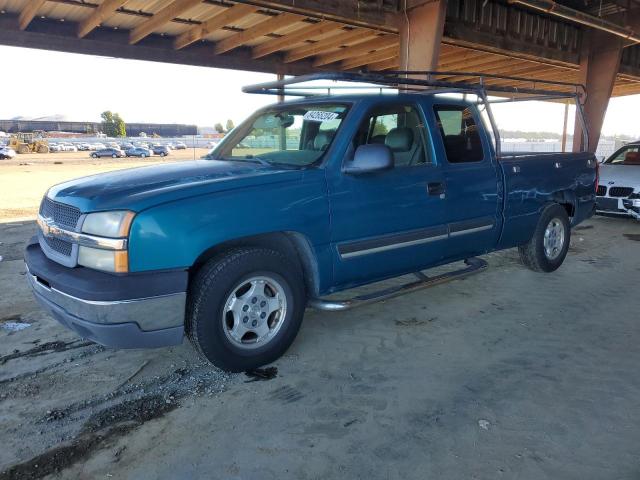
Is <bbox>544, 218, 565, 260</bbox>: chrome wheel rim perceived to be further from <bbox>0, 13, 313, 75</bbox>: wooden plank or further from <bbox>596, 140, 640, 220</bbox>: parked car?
<bbox>0, 13, 313, 75</bbox>: wooden plank

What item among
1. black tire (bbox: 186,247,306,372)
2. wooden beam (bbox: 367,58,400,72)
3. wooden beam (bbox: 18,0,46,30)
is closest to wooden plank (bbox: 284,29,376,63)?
wooden beam (bbox: 367,58,400,72)

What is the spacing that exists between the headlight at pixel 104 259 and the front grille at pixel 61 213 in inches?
8.5

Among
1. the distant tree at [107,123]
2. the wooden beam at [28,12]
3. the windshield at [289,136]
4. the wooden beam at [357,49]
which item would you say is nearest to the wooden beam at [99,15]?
the wooden beam at [28,12]

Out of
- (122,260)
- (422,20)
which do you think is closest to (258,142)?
(122,260)

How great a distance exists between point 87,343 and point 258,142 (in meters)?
2.21

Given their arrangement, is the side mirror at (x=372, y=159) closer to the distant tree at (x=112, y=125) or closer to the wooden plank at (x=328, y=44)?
the wooden plank at (x=328, y=44)

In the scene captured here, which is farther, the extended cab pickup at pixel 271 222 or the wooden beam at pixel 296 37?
the wooden beam at pixel 296 37

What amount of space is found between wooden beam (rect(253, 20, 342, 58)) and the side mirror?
709cm

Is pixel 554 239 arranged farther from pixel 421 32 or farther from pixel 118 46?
pixel 118 46

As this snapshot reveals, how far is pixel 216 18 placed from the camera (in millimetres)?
9703

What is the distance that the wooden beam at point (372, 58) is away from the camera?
13000mm

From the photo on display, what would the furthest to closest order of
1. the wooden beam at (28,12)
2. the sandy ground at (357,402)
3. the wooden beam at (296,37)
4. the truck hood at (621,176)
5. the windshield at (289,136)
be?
1. the wooden beam at (296,37)
2. the truck hood at (621,176)
3. the wooden beam at (28,12)
4. the windshield at (289,136)
5. the sandy ground at (357,402)

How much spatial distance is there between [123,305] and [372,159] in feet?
6.27

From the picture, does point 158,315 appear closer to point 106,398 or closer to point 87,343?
point 106,398
